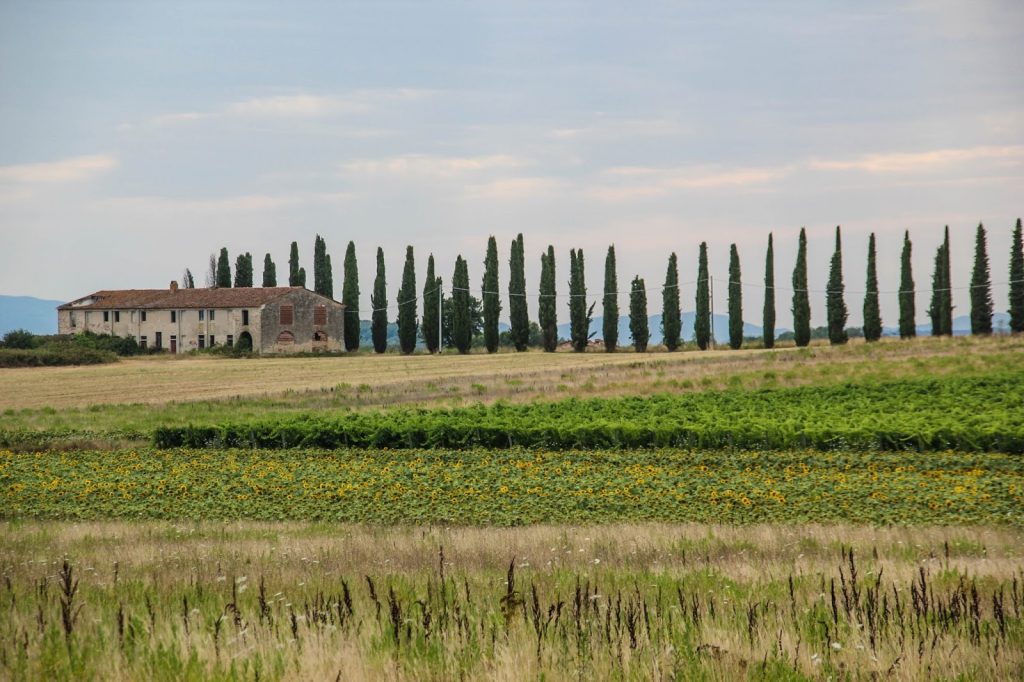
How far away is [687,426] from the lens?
2562 centimetres

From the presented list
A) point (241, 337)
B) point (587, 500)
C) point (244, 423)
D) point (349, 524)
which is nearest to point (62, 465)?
point (244, 423)

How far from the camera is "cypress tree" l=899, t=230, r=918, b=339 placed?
3297 inches

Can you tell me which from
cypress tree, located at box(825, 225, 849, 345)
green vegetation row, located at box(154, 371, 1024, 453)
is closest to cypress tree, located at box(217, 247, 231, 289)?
cypress tree, located at box(825, 225, 849, 345)

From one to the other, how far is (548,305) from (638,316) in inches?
327

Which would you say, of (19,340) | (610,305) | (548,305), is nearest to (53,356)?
(19,340)

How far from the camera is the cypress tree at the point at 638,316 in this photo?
89500 millimetres

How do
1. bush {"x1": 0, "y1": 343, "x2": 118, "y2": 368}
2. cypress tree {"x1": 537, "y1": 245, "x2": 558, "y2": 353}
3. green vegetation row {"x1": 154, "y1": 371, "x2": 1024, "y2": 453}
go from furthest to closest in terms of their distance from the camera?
cypress tree {"x1": 537, "y1": 245, "x2": 558, "y2": 353}
bush {"x1": 0, "y1": 343, "x2": 118, "y2": 368}
green vegetation row {"x1": 154, "y1": 371, "x2": 1024, "y2": 453}

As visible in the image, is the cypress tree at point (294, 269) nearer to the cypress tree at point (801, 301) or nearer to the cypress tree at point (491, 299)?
the cypress tree at point (491, 299)

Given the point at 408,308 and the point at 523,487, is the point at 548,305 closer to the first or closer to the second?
the point at 408,308

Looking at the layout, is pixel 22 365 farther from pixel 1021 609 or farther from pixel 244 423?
pixel 1021 609

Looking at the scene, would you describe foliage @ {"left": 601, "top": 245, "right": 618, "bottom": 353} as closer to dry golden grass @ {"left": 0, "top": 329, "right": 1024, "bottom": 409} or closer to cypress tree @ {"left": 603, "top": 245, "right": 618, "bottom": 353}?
cypress tree @ {"left": 603, "top": 245, "right": 618, "bottom": 353}

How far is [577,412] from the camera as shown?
30984mm

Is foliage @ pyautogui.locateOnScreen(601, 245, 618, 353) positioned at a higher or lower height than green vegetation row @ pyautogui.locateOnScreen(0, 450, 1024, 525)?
higher

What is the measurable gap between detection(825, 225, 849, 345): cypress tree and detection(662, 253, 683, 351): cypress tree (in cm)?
1278
